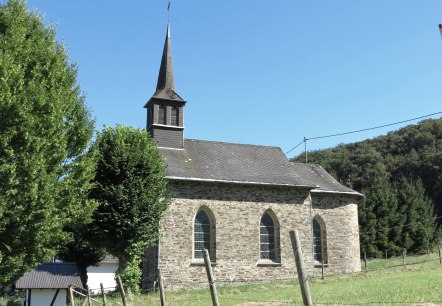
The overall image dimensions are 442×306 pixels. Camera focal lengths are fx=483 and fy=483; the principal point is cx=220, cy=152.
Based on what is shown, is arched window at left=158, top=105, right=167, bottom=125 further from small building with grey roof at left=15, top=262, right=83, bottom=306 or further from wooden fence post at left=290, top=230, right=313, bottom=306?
wooden fence post at left=290, top=230, right=313, bottom=306

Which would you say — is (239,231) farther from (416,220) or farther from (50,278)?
(416,220)

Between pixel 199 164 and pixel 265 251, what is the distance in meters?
6.12

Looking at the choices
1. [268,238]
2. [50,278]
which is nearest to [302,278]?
[50,278]

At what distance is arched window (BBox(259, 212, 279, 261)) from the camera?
27020 millimetres

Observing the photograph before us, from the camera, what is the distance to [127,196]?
70.3ft

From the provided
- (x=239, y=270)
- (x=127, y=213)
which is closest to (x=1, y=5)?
(x=127, y=213)

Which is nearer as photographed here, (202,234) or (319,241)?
(202,234)

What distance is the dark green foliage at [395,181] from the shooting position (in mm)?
44469

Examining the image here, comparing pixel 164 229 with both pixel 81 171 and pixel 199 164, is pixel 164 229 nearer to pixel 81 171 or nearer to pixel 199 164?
pixel 199 164

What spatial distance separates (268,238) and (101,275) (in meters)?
15.4

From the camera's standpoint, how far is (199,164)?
27.0 metres

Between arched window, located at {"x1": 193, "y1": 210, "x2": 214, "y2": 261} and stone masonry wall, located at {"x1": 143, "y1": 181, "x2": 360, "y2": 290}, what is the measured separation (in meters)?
0.43

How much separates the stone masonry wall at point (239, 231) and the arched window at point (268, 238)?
15.3 inches

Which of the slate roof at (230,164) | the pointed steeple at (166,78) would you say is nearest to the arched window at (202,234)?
the slate roof at (230,164)
